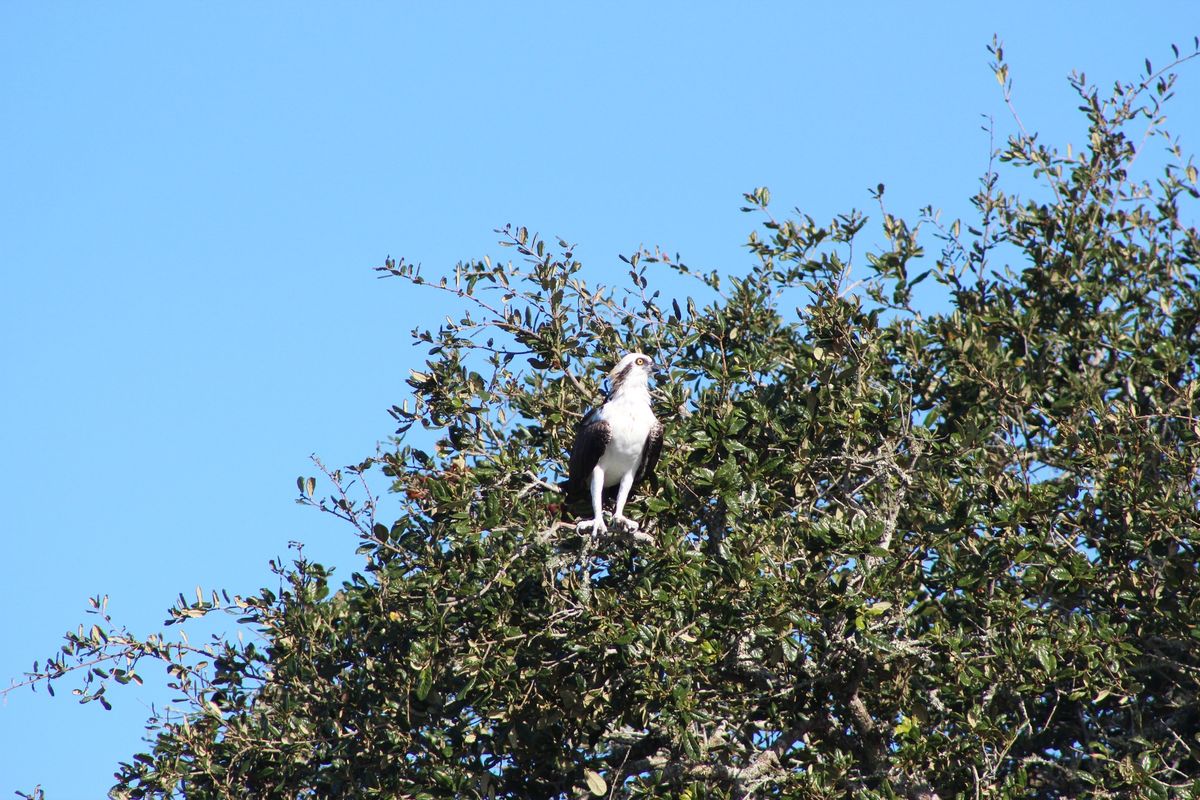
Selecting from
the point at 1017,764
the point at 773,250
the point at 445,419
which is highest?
the point at 773,250

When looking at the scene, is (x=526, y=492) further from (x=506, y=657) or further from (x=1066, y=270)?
(x=1066, y=270)

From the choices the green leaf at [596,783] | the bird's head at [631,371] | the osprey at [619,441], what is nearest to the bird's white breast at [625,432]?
the osprey at [619,441]

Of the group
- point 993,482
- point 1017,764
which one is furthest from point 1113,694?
point 993,482

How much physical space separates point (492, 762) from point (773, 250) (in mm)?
3946

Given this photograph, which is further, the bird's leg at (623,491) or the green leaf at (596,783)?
the bird's leg at (623,491)

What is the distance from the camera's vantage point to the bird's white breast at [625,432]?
973 centimetres

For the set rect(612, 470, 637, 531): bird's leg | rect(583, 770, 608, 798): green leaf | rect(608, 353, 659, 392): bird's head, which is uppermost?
rect(608, 353, 659, 392): bird's head

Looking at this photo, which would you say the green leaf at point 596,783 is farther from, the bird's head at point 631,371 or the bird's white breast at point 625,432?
the bird's head at point 631,371

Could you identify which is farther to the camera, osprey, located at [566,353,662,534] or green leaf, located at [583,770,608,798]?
osprey, located at [566,353,662,534]

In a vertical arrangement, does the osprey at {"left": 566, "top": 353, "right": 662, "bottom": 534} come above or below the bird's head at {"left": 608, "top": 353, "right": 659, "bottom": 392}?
below

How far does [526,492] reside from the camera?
915 centimetres

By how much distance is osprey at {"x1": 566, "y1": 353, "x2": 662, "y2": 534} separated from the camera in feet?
32.0

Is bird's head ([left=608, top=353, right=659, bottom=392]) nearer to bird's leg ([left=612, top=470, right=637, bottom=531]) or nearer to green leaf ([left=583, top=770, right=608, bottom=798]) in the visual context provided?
bird's leg ([left=612, top=470, right=637, bottom=531])

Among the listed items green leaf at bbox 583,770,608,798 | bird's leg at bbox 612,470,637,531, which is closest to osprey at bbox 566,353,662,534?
bird's leg at bbox 612,470,637,531
